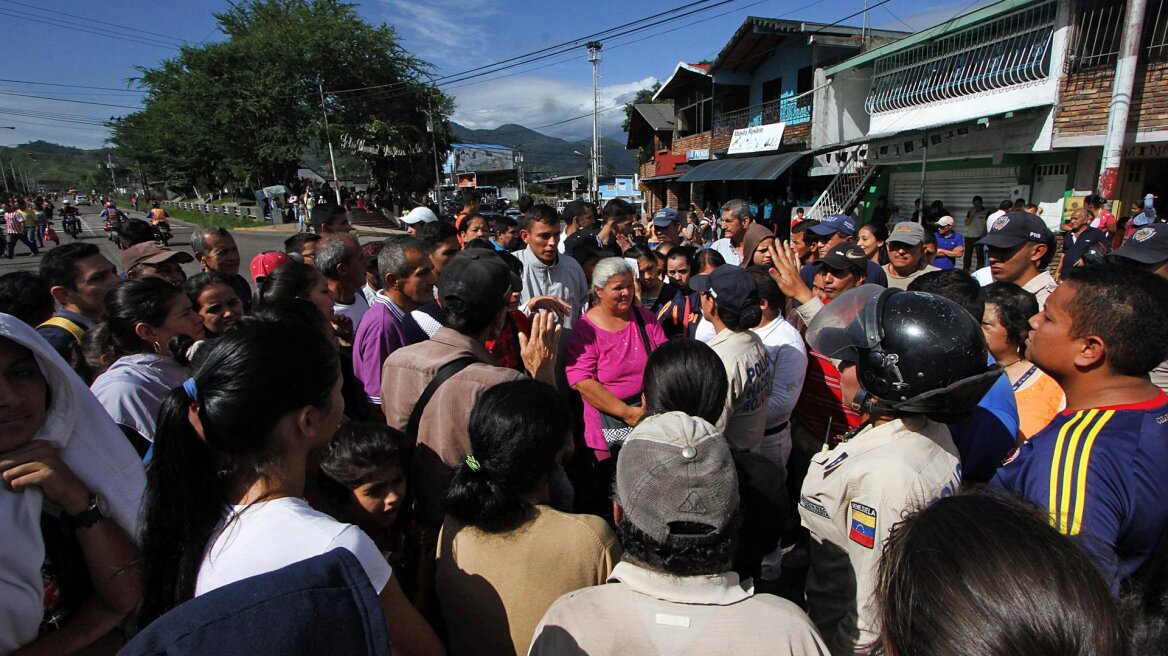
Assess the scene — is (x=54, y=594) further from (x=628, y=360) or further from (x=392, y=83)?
(x=392, y=83)

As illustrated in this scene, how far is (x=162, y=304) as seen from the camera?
2525 millimetres

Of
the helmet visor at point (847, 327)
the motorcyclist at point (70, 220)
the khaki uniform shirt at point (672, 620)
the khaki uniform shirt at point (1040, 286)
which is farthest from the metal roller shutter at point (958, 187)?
the motorcyclist at point (70, 220)

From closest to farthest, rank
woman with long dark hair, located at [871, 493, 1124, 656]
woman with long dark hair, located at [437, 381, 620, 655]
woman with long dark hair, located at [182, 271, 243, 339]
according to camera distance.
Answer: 1. woman with long dark hair, located at [871, 493, 1124, 656]
2. woman with long dark hair, located at [437, 381, 620, 655]
3. woman with long dark hair, located at [182, 271, 243, 339]

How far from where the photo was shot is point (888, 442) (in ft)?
5.16

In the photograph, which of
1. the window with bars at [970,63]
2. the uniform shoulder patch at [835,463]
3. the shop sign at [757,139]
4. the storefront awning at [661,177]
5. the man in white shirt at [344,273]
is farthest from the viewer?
the storefront awning at [661,177]

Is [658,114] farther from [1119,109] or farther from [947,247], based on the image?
[947,247]

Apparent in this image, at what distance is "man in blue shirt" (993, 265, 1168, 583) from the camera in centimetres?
149

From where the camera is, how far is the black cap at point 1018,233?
367cm

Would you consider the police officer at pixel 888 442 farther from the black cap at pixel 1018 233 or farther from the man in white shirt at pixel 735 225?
the man in white shirt at pixel 735 225

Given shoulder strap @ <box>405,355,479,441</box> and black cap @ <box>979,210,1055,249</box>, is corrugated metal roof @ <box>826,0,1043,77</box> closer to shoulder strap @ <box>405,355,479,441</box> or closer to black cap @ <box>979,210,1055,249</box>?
black cap @ <box>979,210,1055,249</box>

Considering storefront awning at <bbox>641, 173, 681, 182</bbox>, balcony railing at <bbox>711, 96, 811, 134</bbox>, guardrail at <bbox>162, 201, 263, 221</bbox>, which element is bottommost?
guardrail at <bbox>162, 201, 263, 221</bbox>

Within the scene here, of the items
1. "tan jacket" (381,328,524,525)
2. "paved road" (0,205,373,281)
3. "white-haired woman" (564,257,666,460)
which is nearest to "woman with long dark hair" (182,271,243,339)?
"tan jacket" (381,328,524,525)

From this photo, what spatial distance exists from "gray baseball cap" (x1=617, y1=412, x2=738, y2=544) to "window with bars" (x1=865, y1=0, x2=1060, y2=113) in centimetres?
1373

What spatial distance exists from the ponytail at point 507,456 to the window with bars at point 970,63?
13.8m
